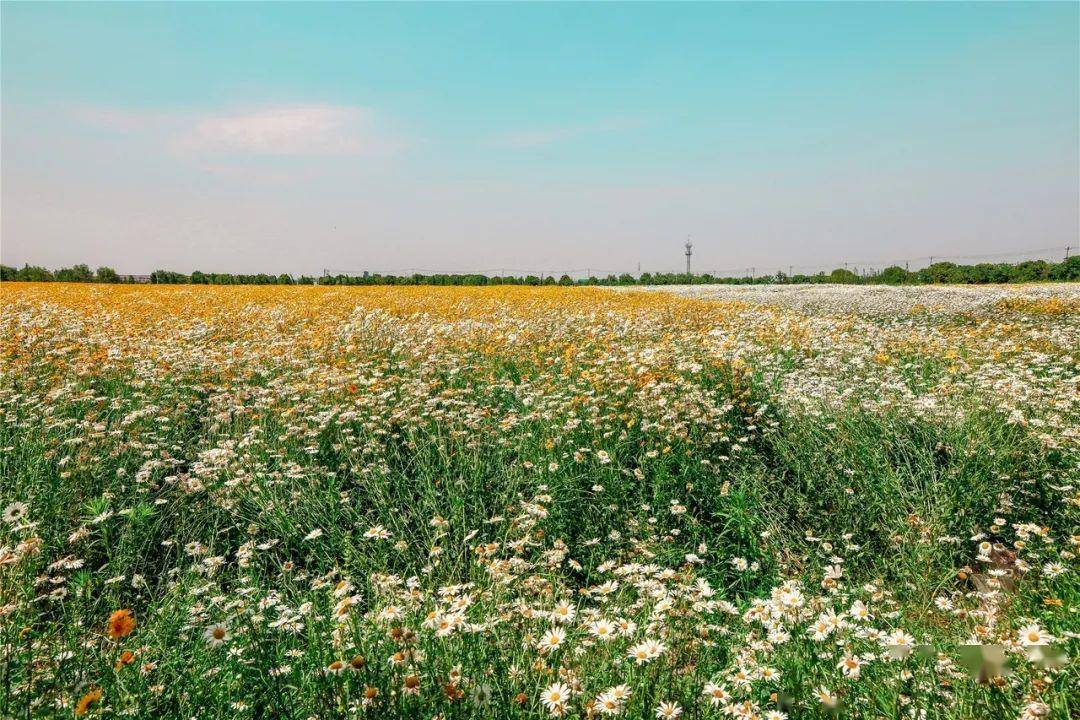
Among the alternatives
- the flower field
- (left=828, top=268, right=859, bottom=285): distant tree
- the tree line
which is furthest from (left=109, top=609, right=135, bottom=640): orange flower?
(left=828, top=268, right=859, bottom=285): distant tree

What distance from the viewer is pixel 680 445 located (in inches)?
181

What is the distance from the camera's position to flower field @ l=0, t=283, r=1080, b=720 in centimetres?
203

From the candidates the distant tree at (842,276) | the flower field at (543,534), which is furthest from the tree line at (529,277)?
the flower field at (543,534)

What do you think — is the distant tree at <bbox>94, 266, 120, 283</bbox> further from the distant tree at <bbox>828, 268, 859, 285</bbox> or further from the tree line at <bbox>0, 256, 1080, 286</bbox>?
the distant tree at <bbox>828, 268, 859, 285</bbox>

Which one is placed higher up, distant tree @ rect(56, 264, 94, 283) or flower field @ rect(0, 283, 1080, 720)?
distant tree @ rect(56, 264, 94, 283)

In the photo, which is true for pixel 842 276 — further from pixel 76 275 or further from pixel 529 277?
pixel 76 275

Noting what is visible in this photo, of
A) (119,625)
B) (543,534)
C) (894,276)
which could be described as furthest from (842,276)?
(119,625)

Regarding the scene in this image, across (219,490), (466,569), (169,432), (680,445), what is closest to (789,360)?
(680,445)

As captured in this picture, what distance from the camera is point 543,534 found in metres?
3.54

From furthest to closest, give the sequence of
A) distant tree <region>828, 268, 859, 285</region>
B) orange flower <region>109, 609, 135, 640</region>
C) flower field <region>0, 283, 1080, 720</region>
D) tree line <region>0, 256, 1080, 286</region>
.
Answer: distant tree <region>828, 268, 859, 285</region>, tree line <region>0, 256, 1080, 286</region>, flower field <region>0, 283, 1080, 720</region>, orange flower <region>109, 609, 135, 640</region>

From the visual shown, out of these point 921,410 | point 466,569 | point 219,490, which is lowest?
point 466,569

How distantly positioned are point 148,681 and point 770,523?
336 cm

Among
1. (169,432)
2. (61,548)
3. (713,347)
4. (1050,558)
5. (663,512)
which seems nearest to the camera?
(1050,558)

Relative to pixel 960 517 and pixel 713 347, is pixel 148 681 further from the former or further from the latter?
pixel 713 347
